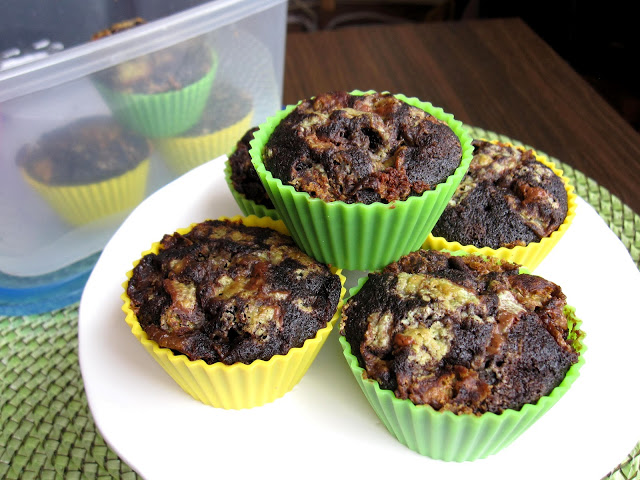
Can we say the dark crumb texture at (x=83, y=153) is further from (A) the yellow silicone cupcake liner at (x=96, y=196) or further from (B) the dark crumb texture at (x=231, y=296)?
(B) the dark crumb texture at (x=231, y=296)

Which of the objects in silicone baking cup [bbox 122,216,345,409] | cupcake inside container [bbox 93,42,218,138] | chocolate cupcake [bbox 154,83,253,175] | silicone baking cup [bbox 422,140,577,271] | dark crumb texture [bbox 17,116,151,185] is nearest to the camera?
silicone baking cup [bbox 122,216,345,409]

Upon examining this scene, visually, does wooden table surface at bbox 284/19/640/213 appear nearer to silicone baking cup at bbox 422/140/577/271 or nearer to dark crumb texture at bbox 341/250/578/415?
silicone baking cup at bbox 422/140/577/271

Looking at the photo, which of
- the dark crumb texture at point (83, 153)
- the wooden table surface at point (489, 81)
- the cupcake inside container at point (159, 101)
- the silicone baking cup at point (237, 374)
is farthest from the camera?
the wooden table surface at point (489, 81)

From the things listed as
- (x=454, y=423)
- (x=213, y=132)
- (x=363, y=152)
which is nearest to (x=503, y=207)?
(x=363, y=152)

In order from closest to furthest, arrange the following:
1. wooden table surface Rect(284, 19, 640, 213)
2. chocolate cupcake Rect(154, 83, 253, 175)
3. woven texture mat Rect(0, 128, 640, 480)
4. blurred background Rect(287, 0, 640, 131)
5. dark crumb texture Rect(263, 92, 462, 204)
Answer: dark crumb texture Rect(263, 92, 462, 204) → woven texture mat Rect(0, 128, 640, 480) → chocolate cupcake Rect(154, 83, 253, 175) → wooden table surface Rect(284, 19, 640, 213) → blurred background Rect(287, 0, 640, 131)

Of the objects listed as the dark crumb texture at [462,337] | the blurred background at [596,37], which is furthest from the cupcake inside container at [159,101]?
the blurred background at [596,37]

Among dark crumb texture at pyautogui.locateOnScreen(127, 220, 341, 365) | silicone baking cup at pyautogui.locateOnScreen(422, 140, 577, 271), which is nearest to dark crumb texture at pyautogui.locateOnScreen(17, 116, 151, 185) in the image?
dark crumb texture at pyautogui.locateOnScreen(127, 220, 341, 365)

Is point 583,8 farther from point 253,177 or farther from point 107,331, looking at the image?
point 107,331
